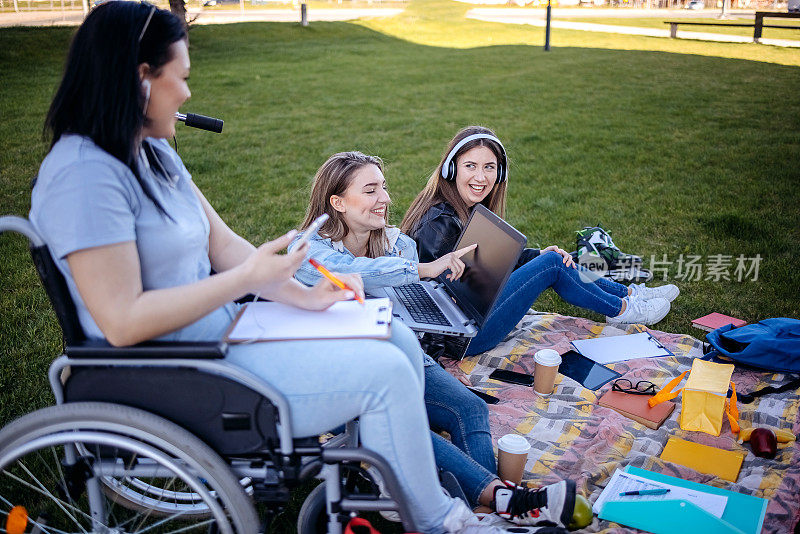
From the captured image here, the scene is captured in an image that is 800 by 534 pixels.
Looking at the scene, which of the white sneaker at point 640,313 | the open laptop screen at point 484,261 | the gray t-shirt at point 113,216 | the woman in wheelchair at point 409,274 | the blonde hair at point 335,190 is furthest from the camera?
the white sneaker at point 640,313

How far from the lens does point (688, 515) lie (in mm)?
2244

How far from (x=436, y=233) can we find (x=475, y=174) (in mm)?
417

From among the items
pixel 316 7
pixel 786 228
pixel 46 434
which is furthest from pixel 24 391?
pixel 316 7

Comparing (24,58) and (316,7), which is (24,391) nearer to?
(24,58)

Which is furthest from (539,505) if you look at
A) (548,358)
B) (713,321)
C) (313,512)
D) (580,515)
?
(713,321)

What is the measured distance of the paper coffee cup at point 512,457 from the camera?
237cm

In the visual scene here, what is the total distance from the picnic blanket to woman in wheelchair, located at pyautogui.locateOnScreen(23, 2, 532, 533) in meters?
0.81

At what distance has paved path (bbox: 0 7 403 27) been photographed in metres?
16.9

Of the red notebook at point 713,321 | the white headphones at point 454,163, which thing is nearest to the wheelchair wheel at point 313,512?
the white headphones at point 454,163

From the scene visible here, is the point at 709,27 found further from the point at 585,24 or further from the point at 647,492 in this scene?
the point at 647,492

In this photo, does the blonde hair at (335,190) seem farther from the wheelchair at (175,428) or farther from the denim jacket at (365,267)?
the wheelchair at (175,428)

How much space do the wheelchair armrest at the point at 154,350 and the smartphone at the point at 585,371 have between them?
2.07 meters

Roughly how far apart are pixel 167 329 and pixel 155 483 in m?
1.14

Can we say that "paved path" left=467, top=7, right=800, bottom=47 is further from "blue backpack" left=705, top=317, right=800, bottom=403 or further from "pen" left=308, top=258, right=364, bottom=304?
"pen" left=308, top=258, right=364, bottom=304
